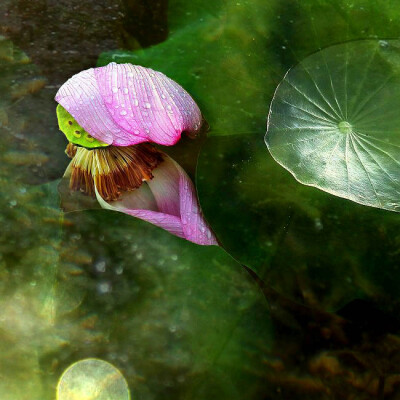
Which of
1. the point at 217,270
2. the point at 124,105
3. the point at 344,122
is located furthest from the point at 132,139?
the point at 344,122

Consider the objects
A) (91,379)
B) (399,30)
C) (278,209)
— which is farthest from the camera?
(399,30)

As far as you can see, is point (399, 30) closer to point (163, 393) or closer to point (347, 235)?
point (347, 235)

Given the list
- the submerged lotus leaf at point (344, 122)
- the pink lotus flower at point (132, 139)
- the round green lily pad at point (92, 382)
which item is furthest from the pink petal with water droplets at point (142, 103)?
the round green lily pad at point (92, 382)

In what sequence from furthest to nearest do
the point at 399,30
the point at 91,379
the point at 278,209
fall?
the point at 399,30, the point at 278,209, the point at 91,379

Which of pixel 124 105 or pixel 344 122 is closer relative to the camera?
pixel 124 105

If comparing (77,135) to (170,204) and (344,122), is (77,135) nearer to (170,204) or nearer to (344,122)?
(170,204)

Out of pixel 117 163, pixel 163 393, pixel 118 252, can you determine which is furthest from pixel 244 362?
pixel 117 163

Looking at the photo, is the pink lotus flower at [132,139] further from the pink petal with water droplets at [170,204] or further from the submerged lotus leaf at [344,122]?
the submerged lotus leaf at [344,122]
